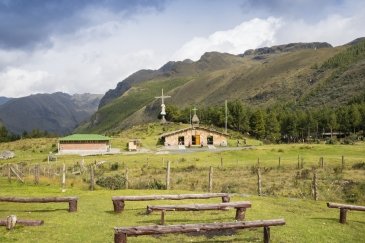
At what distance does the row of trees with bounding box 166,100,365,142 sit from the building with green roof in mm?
45587

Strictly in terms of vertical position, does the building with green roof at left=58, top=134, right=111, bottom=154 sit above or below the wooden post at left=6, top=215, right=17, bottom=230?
above

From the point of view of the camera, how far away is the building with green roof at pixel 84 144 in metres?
83.7

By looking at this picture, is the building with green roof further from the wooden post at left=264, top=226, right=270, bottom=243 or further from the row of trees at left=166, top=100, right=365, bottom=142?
the wooden post at left=264, top=226, right=270, bottom=243

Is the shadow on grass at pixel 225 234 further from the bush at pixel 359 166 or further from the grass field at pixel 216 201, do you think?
the bush at pixel 359 166

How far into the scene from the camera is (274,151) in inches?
2773

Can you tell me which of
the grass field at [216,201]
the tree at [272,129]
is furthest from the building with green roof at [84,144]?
the tree at [272,129]

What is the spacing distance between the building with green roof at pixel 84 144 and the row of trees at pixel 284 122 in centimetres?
4559

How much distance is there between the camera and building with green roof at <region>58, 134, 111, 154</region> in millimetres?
83688

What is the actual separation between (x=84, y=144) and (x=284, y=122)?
6292 centimetres

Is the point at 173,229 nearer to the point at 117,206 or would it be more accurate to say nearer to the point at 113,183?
the point at 117,206

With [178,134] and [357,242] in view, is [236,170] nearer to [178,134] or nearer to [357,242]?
[357,242]

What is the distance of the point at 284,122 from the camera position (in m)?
124

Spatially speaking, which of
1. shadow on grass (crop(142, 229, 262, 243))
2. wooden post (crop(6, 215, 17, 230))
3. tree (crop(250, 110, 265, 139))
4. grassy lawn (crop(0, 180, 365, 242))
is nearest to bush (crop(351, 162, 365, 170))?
grassy lawn (crop(0, 180, 365, 242))

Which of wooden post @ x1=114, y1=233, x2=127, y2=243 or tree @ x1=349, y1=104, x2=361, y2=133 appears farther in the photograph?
tree @ x1=349, y1=104, x2=361, y2=133
